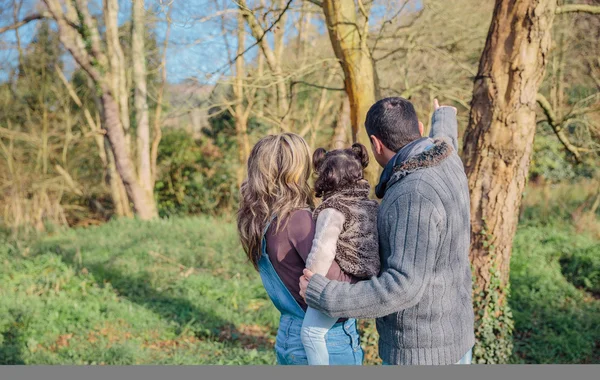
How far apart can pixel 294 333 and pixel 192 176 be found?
522 inches

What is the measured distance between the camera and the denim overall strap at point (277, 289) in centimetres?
214

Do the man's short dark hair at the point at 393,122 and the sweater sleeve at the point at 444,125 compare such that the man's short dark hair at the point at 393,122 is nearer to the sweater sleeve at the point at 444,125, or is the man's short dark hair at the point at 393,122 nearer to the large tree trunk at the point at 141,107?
the sweater sleeve at the point at 444,125

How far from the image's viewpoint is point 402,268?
69.9 inches

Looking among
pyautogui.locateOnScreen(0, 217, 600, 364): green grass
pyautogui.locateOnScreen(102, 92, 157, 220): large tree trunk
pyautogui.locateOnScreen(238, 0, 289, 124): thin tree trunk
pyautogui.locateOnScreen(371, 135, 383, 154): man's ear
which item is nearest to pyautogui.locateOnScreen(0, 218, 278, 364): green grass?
pyautogui.locateOnScreen(0, 217, 600, 364): green grass

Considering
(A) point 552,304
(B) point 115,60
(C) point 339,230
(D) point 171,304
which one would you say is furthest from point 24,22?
(C) point 339,230

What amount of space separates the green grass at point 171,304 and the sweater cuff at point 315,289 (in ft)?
10.1

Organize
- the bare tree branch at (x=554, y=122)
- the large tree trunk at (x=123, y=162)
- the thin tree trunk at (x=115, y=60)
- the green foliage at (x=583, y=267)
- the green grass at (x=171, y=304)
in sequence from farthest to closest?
1. the thin tree trunk at (x=115, y=60)
2. the large tree trunk at (x=123, y=162)
3. the green foliage at (x=583, y=267)
4. the green grass at (x=171, y=304)
5. the bare tree branch at (x=554, y=122)

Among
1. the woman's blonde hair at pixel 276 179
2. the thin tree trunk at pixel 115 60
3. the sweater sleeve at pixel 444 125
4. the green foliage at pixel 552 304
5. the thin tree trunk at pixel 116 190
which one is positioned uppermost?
the thin tree trunk at pixel 115 60

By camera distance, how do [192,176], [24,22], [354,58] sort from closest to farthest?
[354,58] → [24,22] → [192,176]

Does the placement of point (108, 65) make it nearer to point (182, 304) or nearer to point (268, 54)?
point (268, 54)

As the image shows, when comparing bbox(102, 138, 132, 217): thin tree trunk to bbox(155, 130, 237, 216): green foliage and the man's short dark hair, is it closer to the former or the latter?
bbox(155, 130, 237, 216): green foliage

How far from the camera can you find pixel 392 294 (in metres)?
1.77

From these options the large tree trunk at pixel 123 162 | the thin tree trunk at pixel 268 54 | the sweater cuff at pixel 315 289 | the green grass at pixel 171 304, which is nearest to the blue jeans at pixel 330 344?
the sweater cuff at pixel 315 289

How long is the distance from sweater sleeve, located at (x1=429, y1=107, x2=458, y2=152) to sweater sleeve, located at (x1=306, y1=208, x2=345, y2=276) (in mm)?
774
